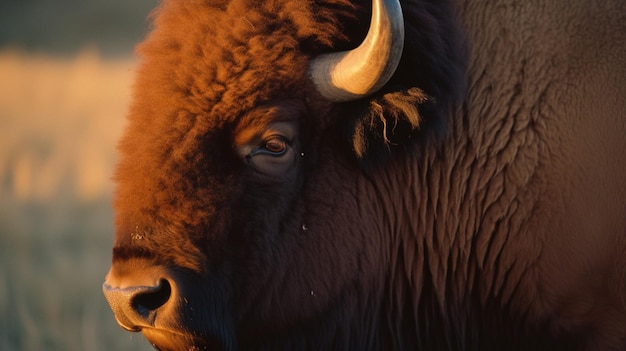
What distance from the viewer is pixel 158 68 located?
3.46 meters

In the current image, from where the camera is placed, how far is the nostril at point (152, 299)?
10.3 ft

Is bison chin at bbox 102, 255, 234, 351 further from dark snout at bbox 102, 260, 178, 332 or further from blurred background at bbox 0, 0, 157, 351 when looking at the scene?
blurred background at bbox 0, 0, 157, 351

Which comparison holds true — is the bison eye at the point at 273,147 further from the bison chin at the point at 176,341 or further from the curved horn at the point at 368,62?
the bison chin at the point at 176,341

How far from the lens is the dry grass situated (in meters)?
8.15

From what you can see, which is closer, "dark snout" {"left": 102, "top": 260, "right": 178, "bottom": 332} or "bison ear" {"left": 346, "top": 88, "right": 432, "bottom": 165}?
"dark snout" {"left": 102, "top": 260, "right": 178, "bottom": 332}

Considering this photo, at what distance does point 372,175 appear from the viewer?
3.60 meters

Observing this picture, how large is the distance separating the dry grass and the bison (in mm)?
4462

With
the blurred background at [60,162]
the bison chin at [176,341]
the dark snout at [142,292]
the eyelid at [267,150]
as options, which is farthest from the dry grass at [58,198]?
the eyelid at [267,150]

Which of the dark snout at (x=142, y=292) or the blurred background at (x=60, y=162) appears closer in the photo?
the dark snout at (x=142, y=292)

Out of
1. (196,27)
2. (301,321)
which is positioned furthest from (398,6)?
(301,321)

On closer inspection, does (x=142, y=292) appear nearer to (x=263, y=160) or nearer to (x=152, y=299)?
(x=152, y=299)

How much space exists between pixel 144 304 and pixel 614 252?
183 cm

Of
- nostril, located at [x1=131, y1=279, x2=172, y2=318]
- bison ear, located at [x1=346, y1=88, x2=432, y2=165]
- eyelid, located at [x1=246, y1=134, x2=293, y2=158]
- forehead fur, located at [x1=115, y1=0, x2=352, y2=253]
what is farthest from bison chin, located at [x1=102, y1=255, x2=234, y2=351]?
bison ear, located at [x1=346, y1=88, x2=432, y2=165]

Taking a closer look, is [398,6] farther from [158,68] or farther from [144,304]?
[144,304]
